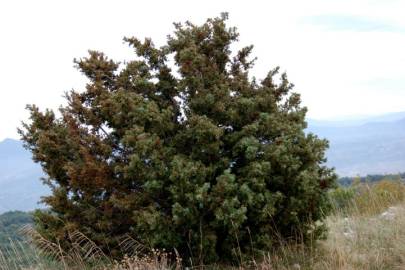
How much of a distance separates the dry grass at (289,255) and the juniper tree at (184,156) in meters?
0.19

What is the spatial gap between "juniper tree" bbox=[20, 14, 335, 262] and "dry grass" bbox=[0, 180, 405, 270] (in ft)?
0.61

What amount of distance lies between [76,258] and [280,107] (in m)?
3.46

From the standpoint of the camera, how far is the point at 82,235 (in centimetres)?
658

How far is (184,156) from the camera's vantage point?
645 cm

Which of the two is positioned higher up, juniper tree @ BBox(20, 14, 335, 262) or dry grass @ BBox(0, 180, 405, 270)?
juniper tree @ BBox(20, 14, 335, 262)

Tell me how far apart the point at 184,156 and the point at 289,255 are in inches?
70.8

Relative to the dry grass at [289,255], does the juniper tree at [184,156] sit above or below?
above

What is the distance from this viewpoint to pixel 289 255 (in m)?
6.50

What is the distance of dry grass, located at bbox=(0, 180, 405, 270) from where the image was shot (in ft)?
19.8

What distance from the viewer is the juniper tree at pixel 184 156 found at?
614 cm

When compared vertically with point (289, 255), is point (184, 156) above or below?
above

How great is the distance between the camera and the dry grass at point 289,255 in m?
6.03

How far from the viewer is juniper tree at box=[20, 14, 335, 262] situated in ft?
20.1

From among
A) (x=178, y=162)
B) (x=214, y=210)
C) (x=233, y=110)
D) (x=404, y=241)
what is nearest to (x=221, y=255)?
(x=214, y=210)
